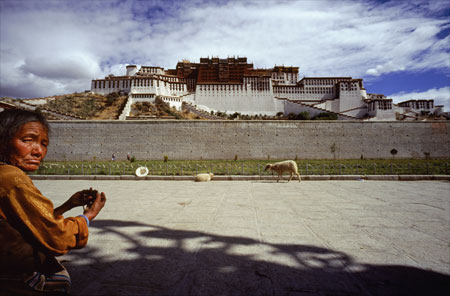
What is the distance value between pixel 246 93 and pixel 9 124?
59.6 meters

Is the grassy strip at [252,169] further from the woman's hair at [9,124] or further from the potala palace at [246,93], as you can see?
the potala palace at [246,93]

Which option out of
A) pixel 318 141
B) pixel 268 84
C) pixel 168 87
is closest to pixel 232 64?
pixel 268 84

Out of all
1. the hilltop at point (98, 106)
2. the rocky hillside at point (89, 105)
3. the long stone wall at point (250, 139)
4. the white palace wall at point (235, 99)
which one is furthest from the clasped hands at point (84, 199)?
the white palace wall at point (235, 99)

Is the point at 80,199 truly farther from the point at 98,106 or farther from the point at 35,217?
the point at 98,106

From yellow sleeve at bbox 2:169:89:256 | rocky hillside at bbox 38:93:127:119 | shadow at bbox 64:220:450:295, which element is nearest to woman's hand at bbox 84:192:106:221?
yellow sleeve at bbox 2:169:89:256

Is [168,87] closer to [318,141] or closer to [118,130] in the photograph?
[118,130]

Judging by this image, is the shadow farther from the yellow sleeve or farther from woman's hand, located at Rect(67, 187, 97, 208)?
the yellow sleeve

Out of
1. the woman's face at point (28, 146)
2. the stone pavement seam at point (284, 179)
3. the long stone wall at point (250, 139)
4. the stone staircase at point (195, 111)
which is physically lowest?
the stone pavement seam at point (284, 179)

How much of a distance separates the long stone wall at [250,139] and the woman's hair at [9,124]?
26339mm

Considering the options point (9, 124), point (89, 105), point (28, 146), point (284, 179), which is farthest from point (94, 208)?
point (89, 105)

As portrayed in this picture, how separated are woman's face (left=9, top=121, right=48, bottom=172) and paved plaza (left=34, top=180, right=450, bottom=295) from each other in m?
1.16

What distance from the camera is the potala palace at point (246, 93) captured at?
5347cm

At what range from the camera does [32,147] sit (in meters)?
1.42

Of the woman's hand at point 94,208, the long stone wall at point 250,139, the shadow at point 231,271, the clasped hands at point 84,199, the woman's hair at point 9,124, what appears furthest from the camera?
the long stone wall at point 250,139
